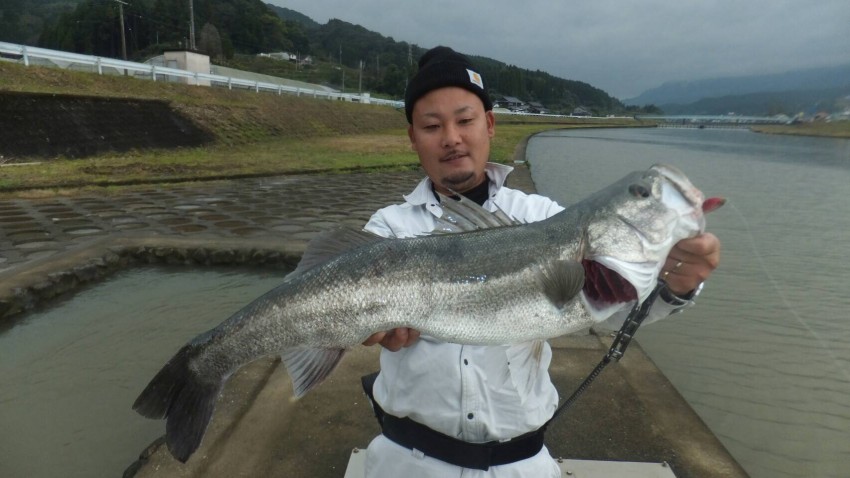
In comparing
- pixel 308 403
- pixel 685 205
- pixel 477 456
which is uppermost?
pixel 685 205

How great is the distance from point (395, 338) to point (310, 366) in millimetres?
448

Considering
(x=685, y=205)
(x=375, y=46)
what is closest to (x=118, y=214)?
(x=685, y=205)

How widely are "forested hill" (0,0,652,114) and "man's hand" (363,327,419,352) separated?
193ft

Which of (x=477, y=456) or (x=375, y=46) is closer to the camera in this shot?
(x=477, y=456)

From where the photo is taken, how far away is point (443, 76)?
2.84 m

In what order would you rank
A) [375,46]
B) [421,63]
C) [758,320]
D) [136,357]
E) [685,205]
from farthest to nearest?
[375,46]
[758,320]
[136,357]
[421,63]
[685,205]

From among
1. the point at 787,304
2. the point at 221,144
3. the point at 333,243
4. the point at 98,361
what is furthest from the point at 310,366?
the point at 221,144

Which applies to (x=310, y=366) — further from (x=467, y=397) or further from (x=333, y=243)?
(x=467, y=397)

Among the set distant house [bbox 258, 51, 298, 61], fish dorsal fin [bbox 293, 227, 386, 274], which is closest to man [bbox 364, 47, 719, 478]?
fish dorsal fin [bbox 293, 227, 386, 274]

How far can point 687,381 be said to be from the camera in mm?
5664

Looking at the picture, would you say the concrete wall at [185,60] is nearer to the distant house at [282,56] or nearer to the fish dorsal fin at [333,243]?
the fish dorsal fin at [333,243]

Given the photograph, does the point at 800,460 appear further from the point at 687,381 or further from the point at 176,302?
the point at 176,302

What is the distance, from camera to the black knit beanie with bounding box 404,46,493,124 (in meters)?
2.84

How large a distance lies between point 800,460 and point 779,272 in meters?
6.01
